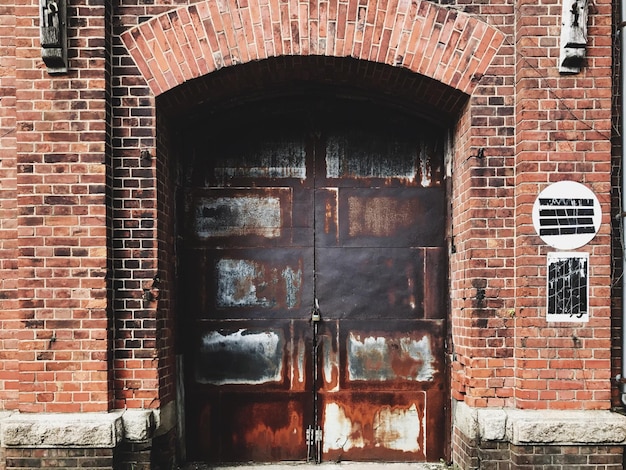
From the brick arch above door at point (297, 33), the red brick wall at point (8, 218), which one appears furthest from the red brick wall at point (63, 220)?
the brick arch above door at point (297, 33)

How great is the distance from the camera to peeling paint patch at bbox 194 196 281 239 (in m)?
4.87

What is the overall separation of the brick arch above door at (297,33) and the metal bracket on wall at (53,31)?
17.8 inches

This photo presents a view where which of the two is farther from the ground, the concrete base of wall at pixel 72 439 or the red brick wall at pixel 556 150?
the red brick wall at pixel 556 150

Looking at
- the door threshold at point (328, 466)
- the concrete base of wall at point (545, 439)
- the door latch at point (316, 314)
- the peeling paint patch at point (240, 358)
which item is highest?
the door latch at point (316, 314)

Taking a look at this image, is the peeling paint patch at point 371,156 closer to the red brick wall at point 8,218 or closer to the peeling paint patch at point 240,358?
the peeling paint patch at point 240,358

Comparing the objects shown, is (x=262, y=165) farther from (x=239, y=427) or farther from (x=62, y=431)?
(x=62, y=431)

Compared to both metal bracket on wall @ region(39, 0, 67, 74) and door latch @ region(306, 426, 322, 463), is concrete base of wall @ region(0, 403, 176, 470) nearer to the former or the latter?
door latch @ region(306, 426, 322, 463)

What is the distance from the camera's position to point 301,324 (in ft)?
15.9

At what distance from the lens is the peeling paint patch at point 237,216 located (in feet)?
16.0

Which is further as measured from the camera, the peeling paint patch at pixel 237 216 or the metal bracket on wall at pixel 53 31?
the peeling paint patch at pixel 237 216

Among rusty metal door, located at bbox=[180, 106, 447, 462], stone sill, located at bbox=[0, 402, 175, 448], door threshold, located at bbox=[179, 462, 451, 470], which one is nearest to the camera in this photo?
stone sill, located at bbox=[0, 402, 175, 448]

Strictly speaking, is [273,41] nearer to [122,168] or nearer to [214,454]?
[122,168]

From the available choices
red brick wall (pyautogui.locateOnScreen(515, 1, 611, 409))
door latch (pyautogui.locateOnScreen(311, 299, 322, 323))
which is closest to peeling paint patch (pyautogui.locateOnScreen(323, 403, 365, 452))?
door latch (pyautogui.locateOnScreen(311, 299, 322, 323))

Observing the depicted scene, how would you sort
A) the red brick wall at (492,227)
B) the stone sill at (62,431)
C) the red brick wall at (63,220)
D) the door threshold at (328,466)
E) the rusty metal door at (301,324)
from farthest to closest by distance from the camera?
the rusty metal door at (301,324) < the door threshold at (328,466) < the red brick wall at (492,227) < the red brick wall at (63,220) < the stone sill at (62,431)
